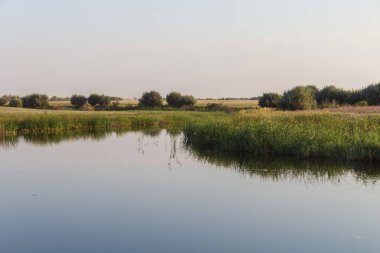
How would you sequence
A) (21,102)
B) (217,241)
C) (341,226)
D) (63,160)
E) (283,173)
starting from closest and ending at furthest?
(217,241)
(341,226)
(283,173)
(63,160)
(21,102)

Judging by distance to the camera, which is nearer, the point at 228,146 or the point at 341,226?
the point at 341,226

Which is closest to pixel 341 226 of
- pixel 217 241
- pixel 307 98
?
pixel 217 241

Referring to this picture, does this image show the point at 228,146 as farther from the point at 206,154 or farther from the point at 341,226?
the point at 341,226

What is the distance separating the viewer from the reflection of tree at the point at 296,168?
12562 millimetres

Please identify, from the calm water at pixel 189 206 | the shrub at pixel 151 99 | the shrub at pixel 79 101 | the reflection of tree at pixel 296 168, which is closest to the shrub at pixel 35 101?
the shrub at pixel 79 101

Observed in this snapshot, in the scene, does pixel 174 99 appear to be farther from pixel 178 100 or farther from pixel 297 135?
pixel 297 135

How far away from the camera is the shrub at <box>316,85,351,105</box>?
117ft

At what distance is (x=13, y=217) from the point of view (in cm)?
911

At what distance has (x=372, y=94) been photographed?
3250cm

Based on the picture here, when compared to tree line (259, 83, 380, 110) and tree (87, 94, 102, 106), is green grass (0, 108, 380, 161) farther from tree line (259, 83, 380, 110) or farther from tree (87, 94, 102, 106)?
tree (87, 94, 102, 106)

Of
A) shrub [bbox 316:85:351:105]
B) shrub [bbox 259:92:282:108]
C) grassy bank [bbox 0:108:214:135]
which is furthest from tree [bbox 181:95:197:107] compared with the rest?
shrub [bbox 316:85:351:105]

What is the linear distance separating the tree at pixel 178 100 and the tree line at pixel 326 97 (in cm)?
2381

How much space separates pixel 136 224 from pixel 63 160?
9.54m

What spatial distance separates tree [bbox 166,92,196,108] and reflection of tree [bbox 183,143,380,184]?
4573cm
